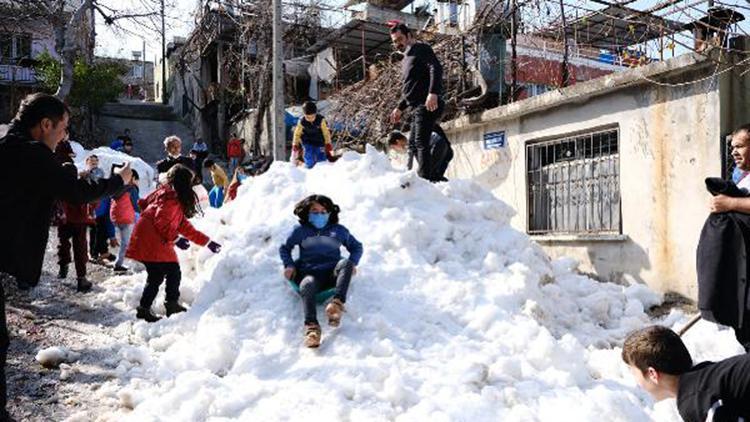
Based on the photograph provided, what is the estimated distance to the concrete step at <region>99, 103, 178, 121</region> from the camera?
1017 inches

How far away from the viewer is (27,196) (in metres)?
3.19

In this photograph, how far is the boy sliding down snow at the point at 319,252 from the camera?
4805mm

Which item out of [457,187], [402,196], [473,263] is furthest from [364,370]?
[457,187]

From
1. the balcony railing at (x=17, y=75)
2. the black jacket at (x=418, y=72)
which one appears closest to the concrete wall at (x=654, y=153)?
the black jacket at (x=418, y=72)

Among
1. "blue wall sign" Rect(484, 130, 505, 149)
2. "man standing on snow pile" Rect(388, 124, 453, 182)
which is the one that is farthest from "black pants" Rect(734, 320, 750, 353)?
"blue wall sign" Rect(484, 130, 505, 149)

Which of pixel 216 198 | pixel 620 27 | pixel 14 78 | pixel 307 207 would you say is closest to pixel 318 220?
pixel 307 207

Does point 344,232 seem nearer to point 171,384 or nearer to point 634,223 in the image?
point 171,384

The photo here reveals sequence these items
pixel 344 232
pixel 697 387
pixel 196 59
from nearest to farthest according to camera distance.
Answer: pixel 697 387, pixel 344 232, pixel 196 59

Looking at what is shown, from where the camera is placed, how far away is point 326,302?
4992mm

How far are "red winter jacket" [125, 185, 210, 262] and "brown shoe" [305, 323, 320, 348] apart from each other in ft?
6.00

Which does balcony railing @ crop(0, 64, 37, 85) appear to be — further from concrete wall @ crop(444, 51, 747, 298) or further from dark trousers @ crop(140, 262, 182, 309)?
concrete wall @ crop(444, 51, 747, 298)

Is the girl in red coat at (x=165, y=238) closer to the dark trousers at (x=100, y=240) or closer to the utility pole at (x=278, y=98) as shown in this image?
the dark trousers at (x=100, y=240)

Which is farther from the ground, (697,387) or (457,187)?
(457,187)

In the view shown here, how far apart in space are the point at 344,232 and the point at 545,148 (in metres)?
4.28
